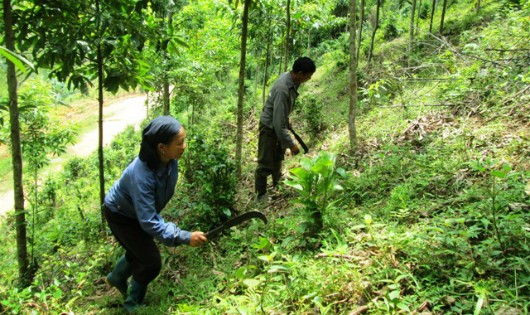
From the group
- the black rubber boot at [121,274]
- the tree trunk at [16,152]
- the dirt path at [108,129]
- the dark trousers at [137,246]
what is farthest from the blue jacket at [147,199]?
the dirt path at [108,129]

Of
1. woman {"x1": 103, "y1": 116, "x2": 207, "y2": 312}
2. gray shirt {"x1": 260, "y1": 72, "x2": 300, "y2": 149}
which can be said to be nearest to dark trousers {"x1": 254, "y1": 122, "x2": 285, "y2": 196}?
gray shirt {"x1": 260, "y1": 72, "x2": 300, "y2": 149}

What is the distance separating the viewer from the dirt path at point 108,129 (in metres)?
14.4

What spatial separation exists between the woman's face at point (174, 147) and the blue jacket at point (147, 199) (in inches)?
5.9

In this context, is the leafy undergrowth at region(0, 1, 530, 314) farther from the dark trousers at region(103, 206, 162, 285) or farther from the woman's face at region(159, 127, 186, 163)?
the woman's face at region(159, 127, 186, 163)

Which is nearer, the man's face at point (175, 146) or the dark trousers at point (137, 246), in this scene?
the man's face at point (175, 146)

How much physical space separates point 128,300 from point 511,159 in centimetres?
395

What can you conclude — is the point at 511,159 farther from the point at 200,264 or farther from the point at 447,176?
the point at 200,264

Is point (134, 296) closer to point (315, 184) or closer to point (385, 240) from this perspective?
point (315, 184)

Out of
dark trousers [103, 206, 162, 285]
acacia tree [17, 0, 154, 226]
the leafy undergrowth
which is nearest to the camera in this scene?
the leafy undergrowth

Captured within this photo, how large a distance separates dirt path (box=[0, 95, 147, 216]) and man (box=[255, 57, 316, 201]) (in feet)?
30.9

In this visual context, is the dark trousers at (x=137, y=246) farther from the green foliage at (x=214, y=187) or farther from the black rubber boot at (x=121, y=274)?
the green foliage at (x=214, y=187)

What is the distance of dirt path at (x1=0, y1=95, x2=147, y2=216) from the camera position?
14.4 m

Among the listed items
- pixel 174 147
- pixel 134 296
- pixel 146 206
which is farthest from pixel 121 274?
pixel 174 147

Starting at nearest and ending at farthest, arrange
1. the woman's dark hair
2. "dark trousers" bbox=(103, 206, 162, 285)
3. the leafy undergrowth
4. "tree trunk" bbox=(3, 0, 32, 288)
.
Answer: the leafy undergrowth → the woman's dark hair → "dark trousers" bbox=(103, 206, 162, 285) → "tree trunk" bbox=(3, 0, 32, 288)
